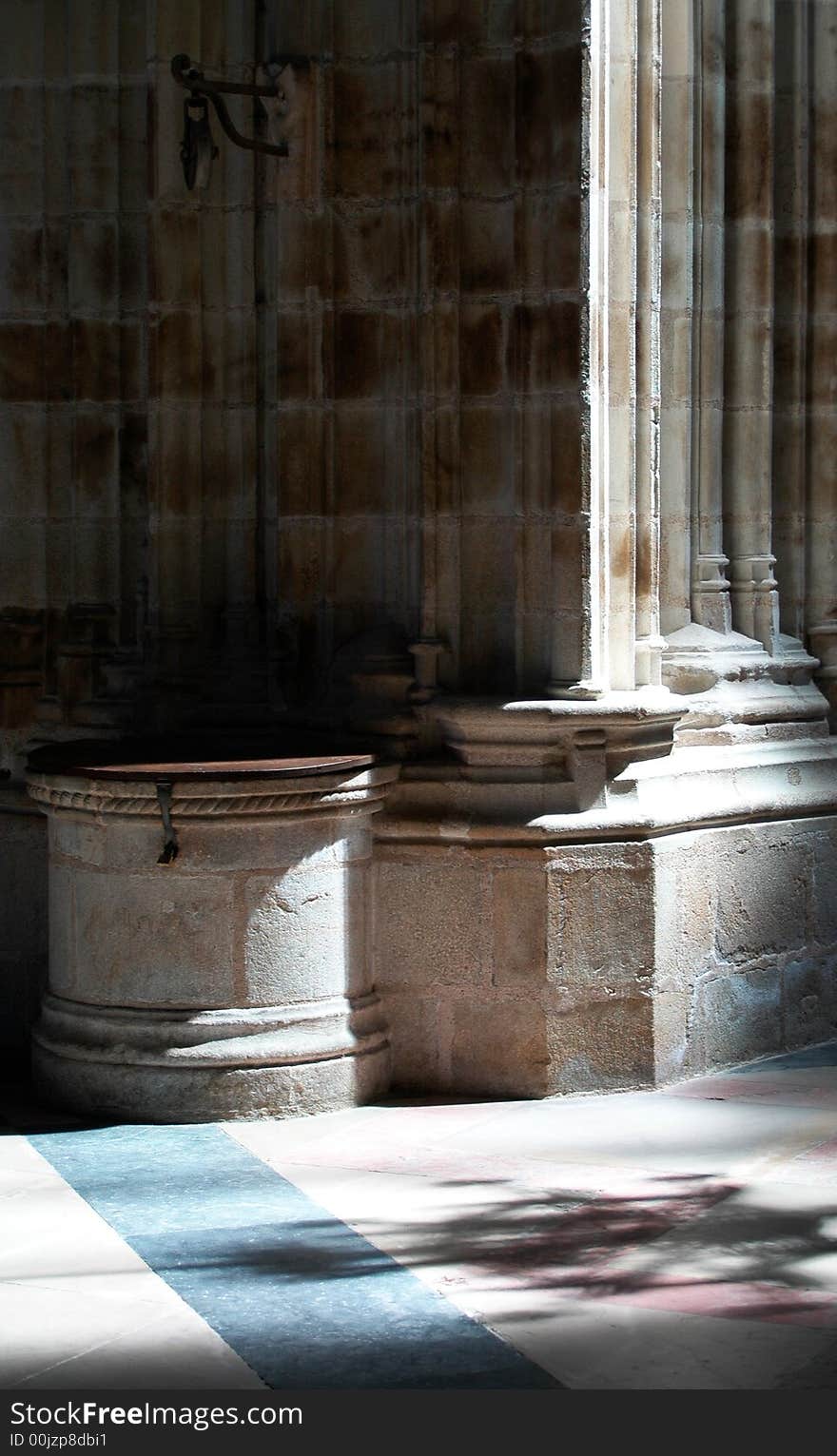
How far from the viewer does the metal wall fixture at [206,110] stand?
6445 mm

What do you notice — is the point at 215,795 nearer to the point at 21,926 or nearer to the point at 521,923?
the point at 521,923

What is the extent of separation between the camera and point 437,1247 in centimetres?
496

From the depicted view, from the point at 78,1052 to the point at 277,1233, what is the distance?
1248 millimetres

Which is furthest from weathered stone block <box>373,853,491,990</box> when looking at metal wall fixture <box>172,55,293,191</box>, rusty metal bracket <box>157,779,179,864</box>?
metal wall fixture <box>172,55,293,191</box>

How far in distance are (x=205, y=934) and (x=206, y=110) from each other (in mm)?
2358

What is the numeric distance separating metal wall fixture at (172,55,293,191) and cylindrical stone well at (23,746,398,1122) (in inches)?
69.1

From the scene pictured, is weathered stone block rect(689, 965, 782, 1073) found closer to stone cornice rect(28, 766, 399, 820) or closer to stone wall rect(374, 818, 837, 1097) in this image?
stone wall rect(374, 818, 837, 1097)

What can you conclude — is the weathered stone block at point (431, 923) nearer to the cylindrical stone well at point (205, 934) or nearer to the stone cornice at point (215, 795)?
the cylindrical stone well at point (205, 934)

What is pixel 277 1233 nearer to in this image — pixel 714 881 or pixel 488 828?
pixel 488 828

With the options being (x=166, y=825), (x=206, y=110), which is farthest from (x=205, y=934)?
(x=206, y=110)

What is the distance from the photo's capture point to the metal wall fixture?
21.1 ft

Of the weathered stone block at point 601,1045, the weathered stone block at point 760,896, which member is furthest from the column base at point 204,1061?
the weathered stone block at point 760,896

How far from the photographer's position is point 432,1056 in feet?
21.1

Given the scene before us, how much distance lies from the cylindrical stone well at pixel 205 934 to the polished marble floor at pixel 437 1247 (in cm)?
14
